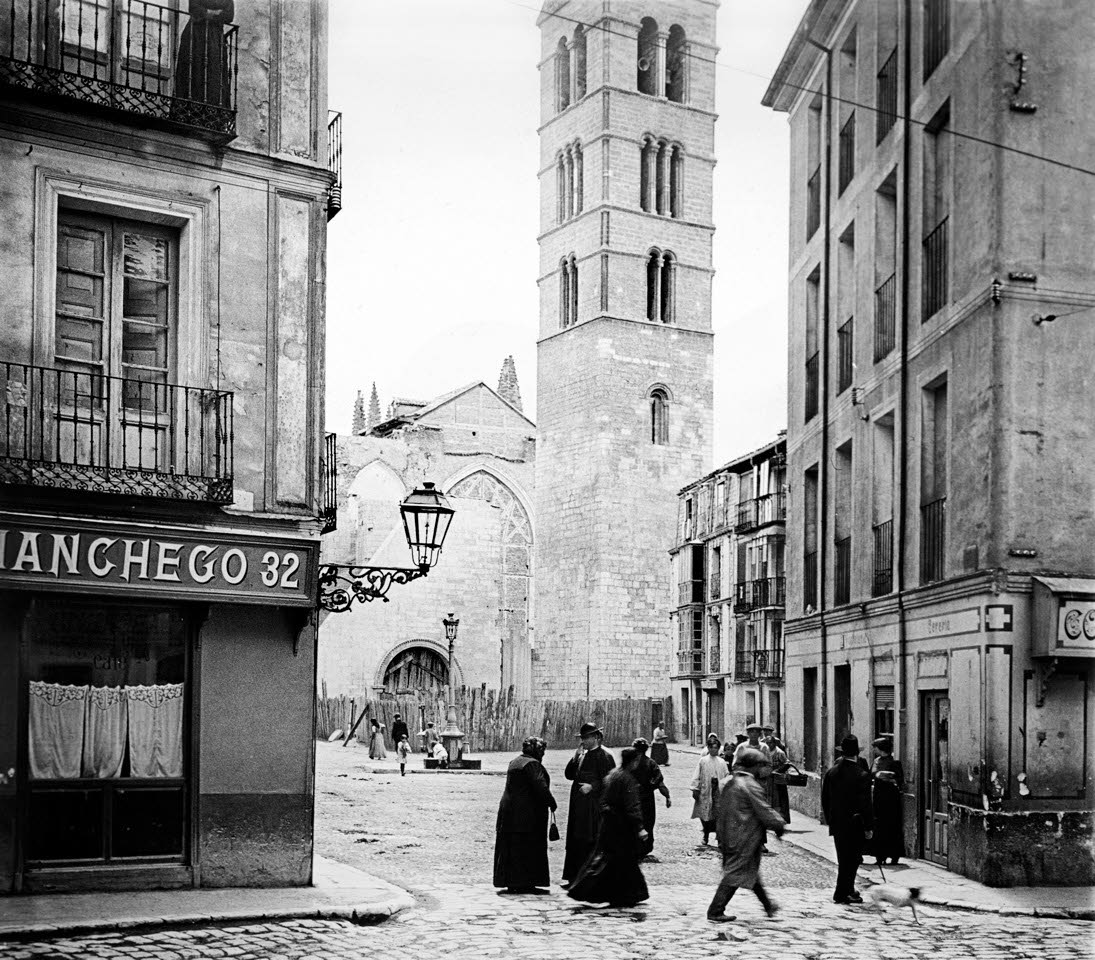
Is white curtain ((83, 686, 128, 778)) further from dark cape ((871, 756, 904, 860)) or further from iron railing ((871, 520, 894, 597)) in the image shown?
iron railing ((871, 520, 894, 597))

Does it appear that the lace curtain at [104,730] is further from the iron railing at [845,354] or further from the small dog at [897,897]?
the iron railing at [845,354]

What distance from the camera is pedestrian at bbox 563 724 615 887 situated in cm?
1498

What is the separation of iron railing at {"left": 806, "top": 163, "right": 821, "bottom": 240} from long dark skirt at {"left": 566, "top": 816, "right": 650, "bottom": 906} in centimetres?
1369

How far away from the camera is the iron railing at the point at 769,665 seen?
4572cm

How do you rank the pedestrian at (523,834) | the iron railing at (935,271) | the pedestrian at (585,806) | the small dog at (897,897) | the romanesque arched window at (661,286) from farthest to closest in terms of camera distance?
the romanesque arched window at (661,286) → the iron railing at (935,271) → the pedestrian at (585,806) → the pedestrian at (523,834) → the small dog at (897,897)

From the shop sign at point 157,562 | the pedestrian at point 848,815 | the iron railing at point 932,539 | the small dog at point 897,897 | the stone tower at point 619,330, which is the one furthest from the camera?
the stone tower at point 619,330

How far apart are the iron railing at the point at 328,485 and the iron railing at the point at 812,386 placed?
10497mm

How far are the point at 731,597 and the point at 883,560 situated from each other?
32320 mm

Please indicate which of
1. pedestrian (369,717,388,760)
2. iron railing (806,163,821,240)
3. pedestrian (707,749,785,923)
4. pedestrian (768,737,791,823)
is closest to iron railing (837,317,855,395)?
iron railing (806,163,821,240)

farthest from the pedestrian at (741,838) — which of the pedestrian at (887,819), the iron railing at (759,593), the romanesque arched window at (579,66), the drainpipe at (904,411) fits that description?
the romanesque arched window at (579,66)

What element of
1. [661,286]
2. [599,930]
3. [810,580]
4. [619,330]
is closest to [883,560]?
[810,580]

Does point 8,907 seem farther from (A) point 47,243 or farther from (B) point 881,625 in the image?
(B) point 881,625

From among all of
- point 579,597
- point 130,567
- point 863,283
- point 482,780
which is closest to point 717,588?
point 579,597

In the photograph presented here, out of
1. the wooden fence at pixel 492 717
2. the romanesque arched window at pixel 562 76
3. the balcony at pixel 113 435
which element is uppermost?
the romanesque arched window at pixel 562 76
